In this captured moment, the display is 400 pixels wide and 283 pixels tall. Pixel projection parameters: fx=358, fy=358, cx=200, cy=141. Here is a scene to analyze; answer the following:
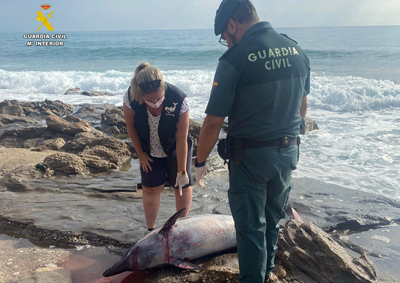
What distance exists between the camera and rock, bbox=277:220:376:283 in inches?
122

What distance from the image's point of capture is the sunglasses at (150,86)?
10.3 ft

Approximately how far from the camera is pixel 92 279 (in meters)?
3.18

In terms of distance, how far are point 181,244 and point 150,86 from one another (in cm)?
146

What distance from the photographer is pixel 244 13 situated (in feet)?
7.91

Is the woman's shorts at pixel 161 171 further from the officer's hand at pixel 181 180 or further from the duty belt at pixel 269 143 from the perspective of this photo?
the duty belt at pixel 269 143

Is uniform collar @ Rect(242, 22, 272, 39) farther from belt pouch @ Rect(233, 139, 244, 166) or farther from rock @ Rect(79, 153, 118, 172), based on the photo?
rock @ Rect(79, 153, 118, 172)

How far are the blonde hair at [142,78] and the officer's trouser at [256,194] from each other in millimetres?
1098

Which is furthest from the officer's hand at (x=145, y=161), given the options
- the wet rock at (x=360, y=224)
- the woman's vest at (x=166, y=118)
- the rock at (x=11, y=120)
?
the rock at (x=11, y=120)

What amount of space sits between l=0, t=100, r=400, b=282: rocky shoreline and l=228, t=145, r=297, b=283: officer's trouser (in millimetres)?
567

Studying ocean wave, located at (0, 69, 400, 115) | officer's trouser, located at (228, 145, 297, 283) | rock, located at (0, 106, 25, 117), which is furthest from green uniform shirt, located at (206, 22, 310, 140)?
rock, located at (0, 106, 25, 117)

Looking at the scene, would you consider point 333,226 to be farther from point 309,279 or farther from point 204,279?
point 204,279

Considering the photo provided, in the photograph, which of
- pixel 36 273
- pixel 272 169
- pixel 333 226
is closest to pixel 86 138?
pixel 36 273

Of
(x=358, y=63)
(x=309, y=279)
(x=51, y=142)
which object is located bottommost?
(x=309, y=279)

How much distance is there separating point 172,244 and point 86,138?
5008 millimetres
